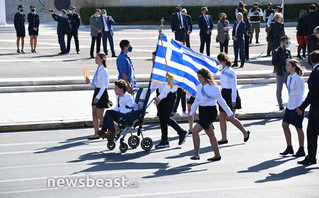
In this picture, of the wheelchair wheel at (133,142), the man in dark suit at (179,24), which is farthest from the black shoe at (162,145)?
the man in dark suit at (179,24)

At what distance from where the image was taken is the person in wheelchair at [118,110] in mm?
11711

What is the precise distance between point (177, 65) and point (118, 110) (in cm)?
138

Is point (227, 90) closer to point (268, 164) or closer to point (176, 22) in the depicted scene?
point (268, 164)

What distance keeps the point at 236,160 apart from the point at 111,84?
29.9ft

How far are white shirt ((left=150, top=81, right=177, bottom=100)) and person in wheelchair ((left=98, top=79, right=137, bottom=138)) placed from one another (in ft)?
1.78

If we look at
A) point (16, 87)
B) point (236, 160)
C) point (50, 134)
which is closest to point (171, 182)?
point (236, 160)

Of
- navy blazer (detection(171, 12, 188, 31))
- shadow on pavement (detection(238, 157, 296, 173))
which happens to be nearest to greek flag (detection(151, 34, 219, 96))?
shadow on pavement (detection(238, 157, 296, 173))

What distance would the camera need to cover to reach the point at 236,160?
11.2 metres

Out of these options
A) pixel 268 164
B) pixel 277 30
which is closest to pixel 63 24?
pixel 277 30

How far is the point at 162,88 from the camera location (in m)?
12.3

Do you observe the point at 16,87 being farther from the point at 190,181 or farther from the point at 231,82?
the point at 190,181

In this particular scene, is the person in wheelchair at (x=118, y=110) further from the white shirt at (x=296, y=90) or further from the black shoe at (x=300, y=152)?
the black shoe at (x=300, y=152)

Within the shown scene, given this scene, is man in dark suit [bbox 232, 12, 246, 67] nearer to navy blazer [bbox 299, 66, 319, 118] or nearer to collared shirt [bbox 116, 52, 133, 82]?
collared shirt [bbox 116, 52, 133, 82]

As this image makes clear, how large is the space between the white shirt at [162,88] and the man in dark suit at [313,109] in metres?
2.51
